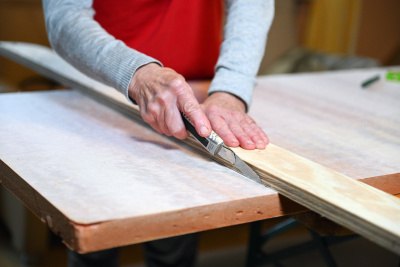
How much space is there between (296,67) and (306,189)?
272 cm

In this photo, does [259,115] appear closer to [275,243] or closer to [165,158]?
[165,158]

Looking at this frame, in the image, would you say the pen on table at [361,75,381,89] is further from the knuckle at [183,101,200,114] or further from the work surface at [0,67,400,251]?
the knuckle at [183,101,200,114]

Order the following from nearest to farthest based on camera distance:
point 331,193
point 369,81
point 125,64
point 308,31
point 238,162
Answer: point 331,193 → point 238,162 → point 125,64 → point 369,81 → point 308,31

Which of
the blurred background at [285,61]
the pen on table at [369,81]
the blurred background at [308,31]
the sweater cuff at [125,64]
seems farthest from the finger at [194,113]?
the blurred background at [308,31]

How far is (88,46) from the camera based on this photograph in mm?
1032

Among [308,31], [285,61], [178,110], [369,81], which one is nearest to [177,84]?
[178,110]

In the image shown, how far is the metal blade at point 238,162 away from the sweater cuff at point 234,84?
23cm

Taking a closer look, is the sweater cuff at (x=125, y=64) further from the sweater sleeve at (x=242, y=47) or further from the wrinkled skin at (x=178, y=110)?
the sweater sleeve at (x=242, y=47)

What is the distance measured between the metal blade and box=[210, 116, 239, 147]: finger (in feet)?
0.15

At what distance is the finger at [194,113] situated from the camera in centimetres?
88

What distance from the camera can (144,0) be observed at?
1.28 m

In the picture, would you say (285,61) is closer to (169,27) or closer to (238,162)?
(169,27)

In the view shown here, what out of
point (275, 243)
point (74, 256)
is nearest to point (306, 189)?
point (74, 256)

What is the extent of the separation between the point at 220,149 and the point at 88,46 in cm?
37
